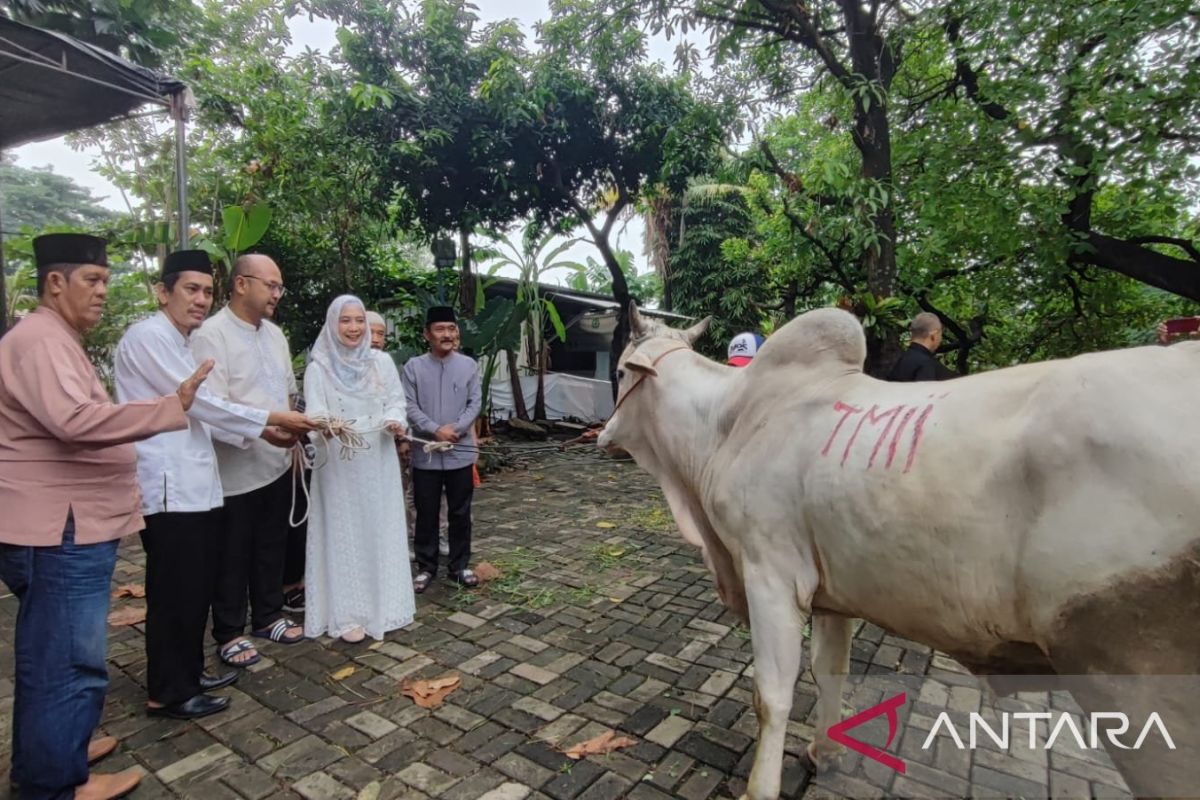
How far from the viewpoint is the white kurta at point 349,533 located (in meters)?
3.70

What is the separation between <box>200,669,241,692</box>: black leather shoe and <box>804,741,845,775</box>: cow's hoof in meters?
2.72

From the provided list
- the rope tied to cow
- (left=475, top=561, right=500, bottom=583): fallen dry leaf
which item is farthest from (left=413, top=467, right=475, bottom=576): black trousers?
the rope tied to cow

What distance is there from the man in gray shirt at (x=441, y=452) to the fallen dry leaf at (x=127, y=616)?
1651 millimetres

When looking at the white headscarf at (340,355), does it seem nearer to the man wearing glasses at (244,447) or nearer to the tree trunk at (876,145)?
the man wearing glasses at (244,447)

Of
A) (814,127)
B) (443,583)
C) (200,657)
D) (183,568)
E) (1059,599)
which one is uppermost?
(814,127)

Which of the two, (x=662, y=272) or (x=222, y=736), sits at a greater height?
(x=662, y=272)

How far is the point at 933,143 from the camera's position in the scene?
227 inches

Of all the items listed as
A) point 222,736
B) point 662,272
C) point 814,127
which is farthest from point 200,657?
point 662,272

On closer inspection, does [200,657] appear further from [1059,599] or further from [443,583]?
[1059,599]

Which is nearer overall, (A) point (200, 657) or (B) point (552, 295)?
(A) point (200, 657)

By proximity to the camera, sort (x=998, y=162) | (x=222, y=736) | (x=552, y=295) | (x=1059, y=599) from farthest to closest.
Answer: (x=552, y=295) → (x=998, y=162) → (x=222, y=736) → (x=1059, y=599)

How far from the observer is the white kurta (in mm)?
3697

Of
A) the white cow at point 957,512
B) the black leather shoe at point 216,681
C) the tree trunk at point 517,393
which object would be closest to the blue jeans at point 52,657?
the black leather shoe at point 216,681

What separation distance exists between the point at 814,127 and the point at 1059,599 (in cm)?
819
